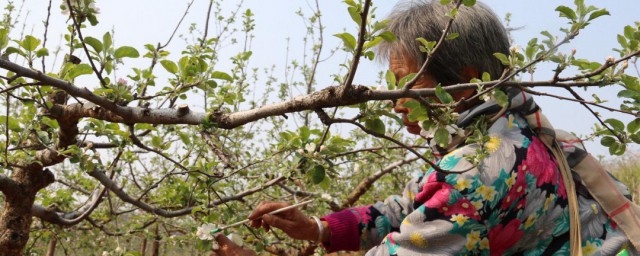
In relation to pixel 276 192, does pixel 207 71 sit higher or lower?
higher

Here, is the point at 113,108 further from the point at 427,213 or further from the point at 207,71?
the point at 427,213

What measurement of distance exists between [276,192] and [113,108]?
3.32 metres

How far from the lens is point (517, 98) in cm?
166

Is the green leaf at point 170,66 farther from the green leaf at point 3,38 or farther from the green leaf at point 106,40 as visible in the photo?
the green leaf at point 3,38

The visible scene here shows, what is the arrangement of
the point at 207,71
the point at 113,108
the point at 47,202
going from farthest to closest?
the point at 47,202 → the point at 207,71 → the point at 113,108

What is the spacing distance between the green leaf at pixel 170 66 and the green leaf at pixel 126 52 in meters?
0.16

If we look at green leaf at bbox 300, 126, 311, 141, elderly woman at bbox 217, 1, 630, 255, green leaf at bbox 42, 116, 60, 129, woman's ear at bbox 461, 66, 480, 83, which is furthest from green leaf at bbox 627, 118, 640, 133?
green leaf at bbox 42, 116, 60, 129

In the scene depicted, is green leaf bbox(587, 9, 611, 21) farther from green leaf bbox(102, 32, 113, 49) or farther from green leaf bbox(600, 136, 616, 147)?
green leaf bbox(102, 32, 113, 49)

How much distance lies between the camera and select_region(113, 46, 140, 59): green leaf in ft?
5.81

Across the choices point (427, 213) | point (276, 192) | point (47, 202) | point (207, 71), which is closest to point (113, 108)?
point (207, 71)

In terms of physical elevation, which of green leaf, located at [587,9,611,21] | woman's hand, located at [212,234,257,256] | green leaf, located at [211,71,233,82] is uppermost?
green leaf, located at [211,71,233,82]

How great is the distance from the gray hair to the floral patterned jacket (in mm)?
166

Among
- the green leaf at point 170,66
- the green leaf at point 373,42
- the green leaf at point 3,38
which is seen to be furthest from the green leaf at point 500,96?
the green leaf at point 3,38

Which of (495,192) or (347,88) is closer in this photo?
(347,88)
